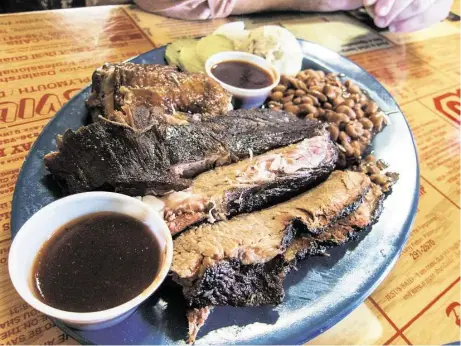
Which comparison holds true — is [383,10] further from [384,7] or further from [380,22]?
[380,22]

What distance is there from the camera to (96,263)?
165 cm

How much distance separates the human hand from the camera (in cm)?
436

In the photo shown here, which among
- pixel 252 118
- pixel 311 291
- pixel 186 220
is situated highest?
pixel 252 118

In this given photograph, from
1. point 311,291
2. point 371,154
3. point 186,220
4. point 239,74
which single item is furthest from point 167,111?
point 371,154

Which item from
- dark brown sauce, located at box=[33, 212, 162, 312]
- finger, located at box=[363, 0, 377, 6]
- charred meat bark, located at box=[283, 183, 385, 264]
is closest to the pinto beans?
charred meat bark, located at box=[283, 183, 385, 264]

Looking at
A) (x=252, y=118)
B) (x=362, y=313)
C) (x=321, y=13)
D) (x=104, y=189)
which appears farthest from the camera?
(x=321, y=13)

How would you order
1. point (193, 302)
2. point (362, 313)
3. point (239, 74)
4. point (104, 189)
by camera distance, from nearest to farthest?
point (193, 302) < point (104, 189) < point (362, 313) < point (239, 74)

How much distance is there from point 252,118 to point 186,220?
85 cm

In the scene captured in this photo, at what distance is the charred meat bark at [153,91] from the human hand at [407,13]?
2.82 metres

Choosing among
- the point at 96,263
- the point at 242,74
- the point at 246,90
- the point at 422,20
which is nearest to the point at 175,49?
the point at 242,74

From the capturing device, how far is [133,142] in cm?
200

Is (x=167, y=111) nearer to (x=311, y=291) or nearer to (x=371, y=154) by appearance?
(x=311, y=291)

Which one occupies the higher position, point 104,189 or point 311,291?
point 104,189

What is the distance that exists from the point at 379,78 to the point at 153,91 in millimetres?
2665
